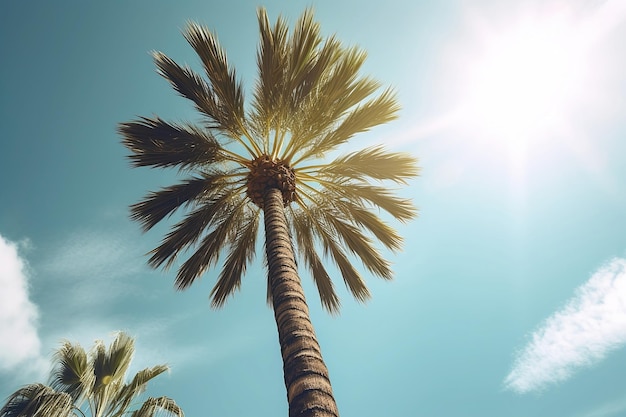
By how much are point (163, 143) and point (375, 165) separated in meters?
4.62

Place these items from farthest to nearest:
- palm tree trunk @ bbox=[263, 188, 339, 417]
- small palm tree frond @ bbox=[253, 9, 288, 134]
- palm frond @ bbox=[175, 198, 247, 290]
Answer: palm frond @ bbox=[175, 198, 247, 290]
small palm tree frond @ bbox=[253, 9, 288, 134]
palm tree trunk @ bbox=[263, 188, 339, 417]

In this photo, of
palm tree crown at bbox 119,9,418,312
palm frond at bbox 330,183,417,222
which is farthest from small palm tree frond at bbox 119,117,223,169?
palm frond at bbox 330,183,417,222

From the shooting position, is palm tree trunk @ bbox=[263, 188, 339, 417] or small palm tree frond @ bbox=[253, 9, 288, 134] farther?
small palm tree frond @ bbox=[253, 9, 288, 134]

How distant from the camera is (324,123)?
784 centimetres

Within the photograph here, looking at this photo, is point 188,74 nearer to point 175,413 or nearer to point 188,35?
point 188,35

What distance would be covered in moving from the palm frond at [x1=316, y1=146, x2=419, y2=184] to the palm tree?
6884 millimetres

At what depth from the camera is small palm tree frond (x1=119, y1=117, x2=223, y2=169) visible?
7.66 m

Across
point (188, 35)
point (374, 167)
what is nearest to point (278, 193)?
point (374, 167)

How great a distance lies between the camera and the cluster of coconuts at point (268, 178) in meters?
7.61

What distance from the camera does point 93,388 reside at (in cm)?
922

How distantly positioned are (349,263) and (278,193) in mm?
2928

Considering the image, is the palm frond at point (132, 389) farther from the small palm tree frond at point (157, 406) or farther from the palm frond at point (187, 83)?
the palm frond at point (187, 83)

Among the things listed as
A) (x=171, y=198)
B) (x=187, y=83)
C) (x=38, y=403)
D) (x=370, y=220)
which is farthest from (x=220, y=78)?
(x=38, y=403)

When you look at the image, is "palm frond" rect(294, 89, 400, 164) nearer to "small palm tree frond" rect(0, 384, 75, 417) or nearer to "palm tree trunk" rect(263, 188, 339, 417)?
"palm tree trunk" rect(263, 188, 339, 417)
